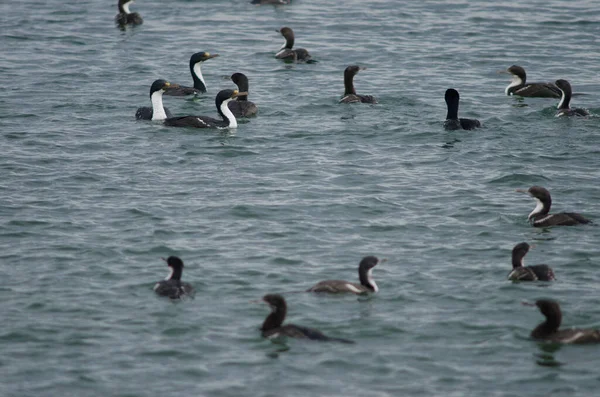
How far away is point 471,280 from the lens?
17.1 meters

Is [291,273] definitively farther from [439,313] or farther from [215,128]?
[215,128]

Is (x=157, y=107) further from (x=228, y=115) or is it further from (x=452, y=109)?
(x=452, y=109)

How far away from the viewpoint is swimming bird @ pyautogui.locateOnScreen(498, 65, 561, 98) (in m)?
27.6

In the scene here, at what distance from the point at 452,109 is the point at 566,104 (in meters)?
2.77

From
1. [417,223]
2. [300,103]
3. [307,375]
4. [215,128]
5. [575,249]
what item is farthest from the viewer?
[300,103]

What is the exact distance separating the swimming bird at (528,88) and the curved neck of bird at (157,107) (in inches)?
322

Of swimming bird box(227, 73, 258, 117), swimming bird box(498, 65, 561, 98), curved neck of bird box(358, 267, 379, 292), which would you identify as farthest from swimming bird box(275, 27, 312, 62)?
curved neck of bird box(358, 267, 379, 292)

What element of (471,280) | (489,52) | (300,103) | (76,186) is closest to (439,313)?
(471,280)

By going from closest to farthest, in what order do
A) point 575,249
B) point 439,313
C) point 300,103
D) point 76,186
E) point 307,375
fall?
point 307,375 → point 439,313 → point 575,249 → point 76,186 → point 300,103

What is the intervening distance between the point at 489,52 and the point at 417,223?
48.2ft

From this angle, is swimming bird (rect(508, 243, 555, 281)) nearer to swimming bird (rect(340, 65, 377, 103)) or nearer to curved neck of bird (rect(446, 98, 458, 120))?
curved neck of bird (rect(446, 98, 458, 120))

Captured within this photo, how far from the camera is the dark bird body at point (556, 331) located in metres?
14.8

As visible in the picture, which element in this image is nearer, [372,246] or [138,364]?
[138,364]

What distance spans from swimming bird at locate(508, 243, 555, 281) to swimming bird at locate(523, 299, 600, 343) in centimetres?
187
